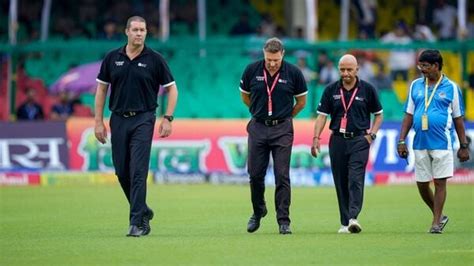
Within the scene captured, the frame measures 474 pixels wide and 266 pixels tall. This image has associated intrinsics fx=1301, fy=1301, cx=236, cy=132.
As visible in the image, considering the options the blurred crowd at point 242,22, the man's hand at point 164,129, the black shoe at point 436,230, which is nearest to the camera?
the man's hand at point 164,129

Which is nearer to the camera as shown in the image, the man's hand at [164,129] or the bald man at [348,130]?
the man's hand at [164,129]

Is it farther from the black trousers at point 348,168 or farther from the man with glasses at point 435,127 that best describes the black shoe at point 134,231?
the man with glasses at point 435,127

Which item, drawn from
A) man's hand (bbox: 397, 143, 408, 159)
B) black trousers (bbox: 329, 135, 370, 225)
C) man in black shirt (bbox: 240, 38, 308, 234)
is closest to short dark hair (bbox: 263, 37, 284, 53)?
man in black shirt (bbox: 240, 38, 308, 234)

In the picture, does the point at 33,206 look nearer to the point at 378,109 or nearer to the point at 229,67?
the point at 378,109

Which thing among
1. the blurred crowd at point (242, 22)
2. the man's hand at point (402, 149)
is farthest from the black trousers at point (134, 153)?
the blurred crowd at point (242, 22)

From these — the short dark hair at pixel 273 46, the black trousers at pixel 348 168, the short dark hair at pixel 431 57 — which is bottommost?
the black trousers at pixel 348 168

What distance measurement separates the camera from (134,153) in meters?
16.1

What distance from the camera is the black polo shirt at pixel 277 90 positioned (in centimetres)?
1693

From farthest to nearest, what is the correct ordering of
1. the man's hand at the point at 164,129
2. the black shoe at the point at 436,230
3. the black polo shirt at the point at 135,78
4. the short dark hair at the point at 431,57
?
the black shoe at the point at 436,230 < the short dark hair at the point at 431,57 < the black polo shirt at the point at 135,78 < the man's hand at the point at 164,129

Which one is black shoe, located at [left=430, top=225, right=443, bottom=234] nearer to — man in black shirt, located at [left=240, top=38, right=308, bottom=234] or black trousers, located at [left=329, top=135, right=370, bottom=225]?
black trousers, located at [left=329, top=135, right=370, bottom=225]

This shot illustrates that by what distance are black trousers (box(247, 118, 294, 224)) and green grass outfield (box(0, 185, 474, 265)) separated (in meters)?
0.49

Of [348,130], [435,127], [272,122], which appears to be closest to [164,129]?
[272,122]

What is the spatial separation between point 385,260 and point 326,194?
12.8 metres

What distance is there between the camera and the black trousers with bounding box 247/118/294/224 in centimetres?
1681
